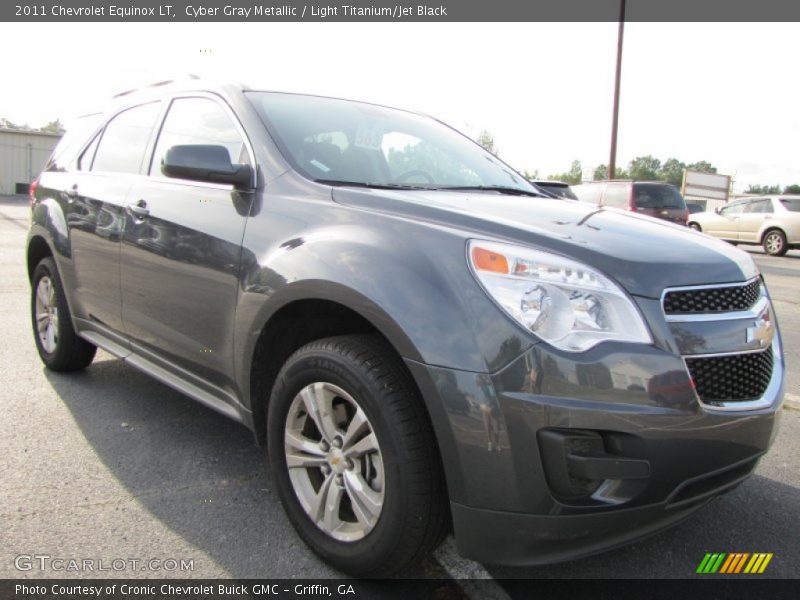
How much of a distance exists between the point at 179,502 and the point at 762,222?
754 inches

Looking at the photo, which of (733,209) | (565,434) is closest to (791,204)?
(733,209)

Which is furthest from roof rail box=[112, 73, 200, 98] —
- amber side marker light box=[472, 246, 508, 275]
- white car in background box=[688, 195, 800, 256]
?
white car in background box=[688, 195, 800, 256]

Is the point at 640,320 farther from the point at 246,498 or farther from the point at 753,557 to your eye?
the point at 246,498

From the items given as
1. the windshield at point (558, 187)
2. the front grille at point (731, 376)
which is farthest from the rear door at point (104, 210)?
the front grille at point (731, 376)

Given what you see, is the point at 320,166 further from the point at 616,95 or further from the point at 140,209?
the point at 616,95

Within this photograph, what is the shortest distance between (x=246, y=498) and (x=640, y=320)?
6.01 feet

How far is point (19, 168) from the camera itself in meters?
34.5

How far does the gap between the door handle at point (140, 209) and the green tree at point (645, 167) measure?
96.7 meters

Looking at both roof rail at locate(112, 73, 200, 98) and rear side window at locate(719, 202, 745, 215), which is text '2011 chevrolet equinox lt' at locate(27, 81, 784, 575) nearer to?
roof rail at locate(112, 73, 200, 98)

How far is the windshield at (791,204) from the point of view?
17125 millimetres

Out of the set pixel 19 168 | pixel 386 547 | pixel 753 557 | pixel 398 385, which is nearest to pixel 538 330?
pixel 398 385

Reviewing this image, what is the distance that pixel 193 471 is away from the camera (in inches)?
118

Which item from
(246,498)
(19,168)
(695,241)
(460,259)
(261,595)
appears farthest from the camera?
(19,168)

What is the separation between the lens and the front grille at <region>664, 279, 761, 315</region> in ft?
6.23
